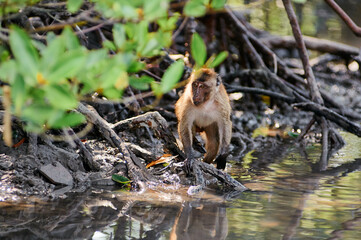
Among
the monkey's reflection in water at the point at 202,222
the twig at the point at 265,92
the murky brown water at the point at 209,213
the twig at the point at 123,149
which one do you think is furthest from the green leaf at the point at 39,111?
the twig at the point at 265,92

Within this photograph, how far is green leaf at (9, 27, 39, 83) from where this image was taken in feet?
5.36

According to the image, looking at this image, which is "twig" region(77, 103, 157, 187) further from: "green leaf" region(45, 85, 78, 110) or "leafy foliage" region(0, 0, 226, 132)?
"green leaf" region(45, 85, 78, 110)

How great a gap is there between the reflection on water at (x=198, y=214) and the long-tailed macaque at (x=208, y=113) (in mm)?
691

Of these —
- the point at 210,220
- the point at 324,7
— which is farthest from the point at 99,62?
the point at 324,7

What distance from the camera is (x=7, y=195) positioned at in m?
3.94

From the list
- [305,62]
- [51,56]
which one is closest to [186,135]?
[305,62]

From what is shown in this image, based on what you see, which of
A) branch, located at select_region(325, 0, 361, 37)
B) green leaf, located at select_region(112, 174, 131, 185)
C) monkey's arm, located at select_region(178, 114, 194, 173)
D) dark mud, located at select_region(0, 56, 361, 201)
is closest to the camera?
dark mud, located at select_region(0, 56, 361, 201)

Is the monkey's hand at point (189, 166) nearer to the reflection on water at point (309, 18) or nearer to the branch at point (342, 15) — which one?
the branch at point (342, 15)

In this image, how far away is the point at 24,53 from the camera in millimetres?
1647

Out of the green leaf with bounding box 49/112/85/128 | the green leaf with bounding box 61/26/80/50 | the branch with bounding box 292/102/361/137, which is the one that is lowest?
the branch with bounding box 292/102/361/137

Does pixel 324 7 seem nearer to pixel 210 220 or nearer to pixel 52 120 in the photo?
pixel 210 220

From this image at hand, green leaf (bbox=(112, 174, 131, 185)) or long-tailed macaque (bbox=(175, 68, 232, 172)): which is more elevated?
long-tailed macaque (bbox=(175, 68, 232, 172))

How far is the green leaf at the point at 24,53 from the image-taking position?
163 cm

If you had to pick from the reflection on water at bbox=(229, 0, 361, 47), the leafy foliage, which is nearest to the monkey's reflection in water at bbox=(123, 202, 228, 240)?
the leafy foliage
